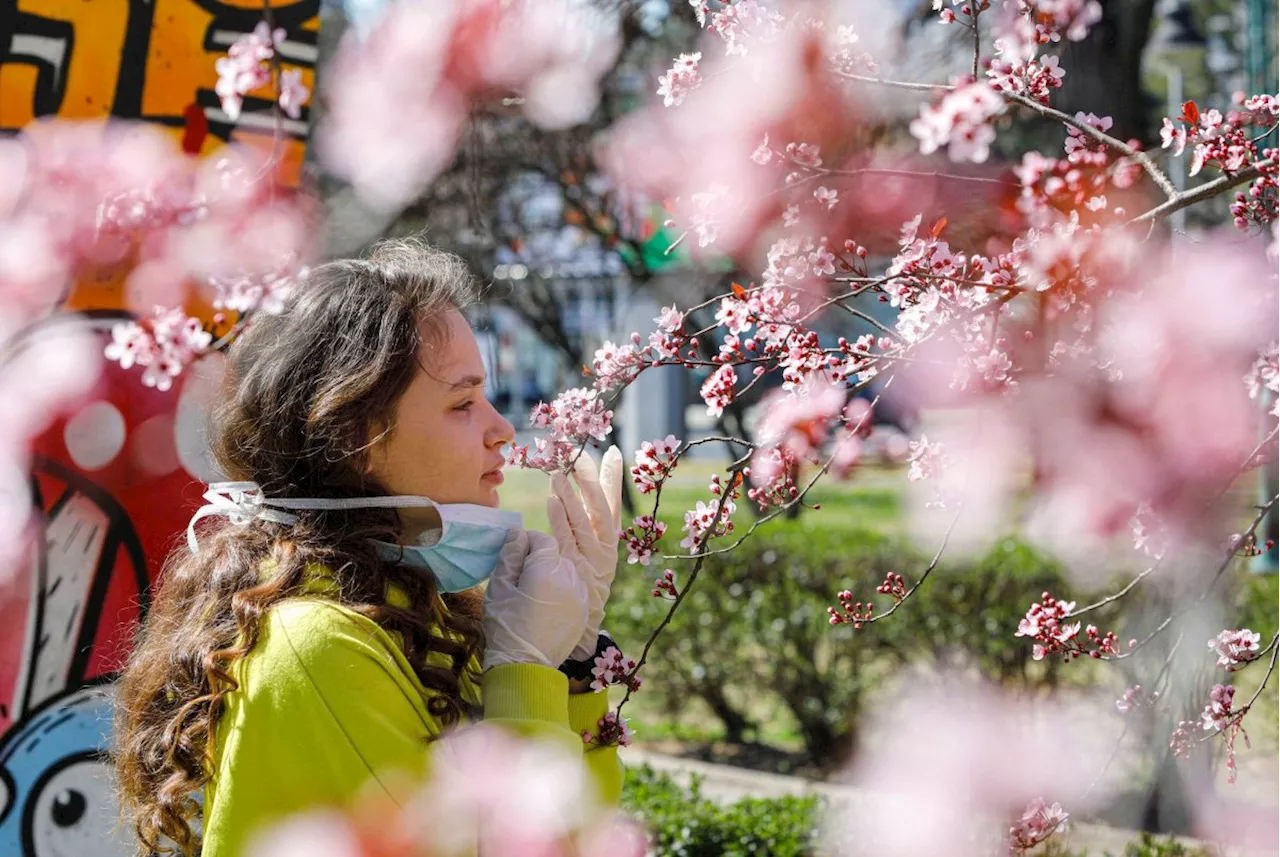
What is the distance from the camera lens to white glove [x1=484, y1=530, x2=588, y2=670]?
1744mm

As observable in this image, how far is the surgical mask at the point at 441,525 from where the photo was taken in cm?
177

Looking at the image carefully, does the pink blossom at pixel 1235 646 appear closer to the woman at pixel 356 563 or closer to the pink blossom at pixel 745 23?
the woman at pixel 356 563

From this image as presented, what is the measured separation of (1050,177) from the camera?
2164 millimetres

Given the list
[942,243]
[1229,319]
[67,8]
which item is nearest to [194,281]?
[67,8]

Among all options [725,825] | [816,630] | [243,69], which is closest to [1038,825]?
[725,825]

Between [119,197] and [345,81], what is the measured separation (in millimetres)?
2949

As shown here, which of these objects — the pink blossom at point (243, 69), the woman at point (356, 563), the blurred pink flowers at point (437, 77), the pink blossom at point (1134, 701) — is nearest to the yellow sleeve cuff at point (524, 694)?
the woman at point (356, 563)

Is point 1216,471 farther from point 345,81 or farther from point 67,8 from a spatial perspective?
point 345,81

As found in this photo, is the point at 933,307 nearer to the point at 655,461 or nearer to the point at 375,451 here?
the point at 655,461

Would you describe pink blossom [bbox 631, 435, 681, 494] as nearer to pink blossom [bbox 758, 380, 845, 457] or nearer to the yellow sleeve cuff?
pink blossom [bbox 758, 380, 845, 457]

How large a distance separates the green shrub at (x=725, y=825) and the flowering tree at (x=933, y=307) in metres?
0.31

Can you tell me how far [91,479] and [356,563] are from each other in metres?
1.93

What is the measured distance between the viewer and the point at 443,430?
1785 mm

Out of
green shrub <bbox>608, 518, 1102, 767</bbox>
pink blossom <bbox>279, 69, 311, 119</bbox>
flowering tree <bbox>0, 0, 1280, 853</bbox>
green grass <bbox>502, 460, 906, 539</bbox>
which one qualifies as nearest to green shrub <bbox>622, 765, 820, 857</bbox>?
flowering tree <bbox>0, 0, 1280, 853</bbox>
